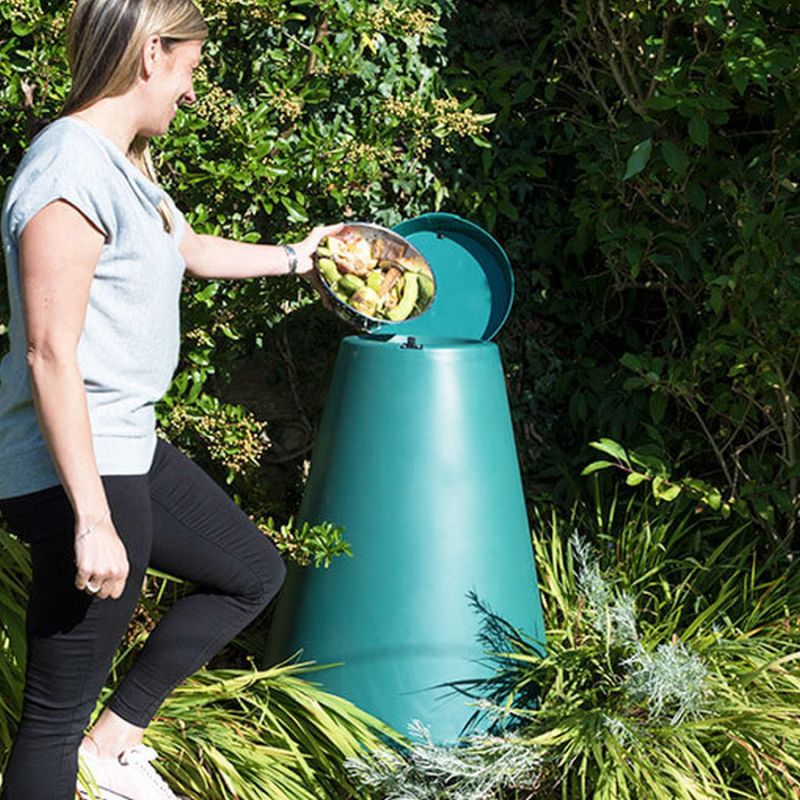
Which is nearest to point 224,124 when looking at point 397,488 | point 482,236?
point 482,236

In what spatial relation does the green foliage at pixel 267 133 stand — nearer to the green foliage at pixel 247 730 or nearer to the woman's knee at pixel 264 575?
the green foliage at pixel 247 730

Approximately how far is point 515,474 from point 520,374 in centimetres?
A: 72

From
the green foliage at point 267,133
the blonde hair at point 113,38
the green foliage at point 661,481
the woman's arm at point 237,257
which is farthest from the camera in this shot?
the green foliage at point 661,481

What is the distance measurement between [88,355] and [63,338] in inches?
5.5

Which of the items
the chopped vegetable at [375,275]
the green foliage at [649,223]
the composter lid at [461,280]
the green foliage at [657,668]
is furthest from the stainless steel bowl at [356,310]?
the green foliage at [657,668]

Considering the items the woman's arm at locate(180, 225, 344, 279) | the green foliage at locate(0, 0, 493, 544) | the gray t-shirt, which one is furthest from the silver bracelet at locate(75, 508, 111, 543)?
the green foliage at locate(0, 0, 493, 544)

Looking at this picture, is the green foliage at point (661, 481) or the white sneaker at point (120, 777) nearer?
the white sneaker at point (120, 777)

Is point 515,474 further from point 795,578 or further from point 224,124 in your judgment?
point 224,124

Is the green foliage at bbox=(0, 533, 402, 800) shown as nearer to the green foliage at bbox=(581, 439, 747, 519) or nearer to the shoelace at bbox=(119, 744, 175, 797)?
the shoelace at bbox=(119, 744, 175, 797)

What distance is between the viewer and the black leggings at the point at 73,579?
198 centimetres

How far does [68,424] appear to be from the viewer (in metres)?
1.83

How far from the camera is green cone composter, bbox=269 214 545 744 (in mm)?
2799

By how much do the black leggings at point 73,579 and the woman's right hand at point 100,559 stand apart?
0.09 m

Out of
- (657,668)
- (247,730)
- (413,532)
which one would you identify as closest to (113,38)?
(413,532)
